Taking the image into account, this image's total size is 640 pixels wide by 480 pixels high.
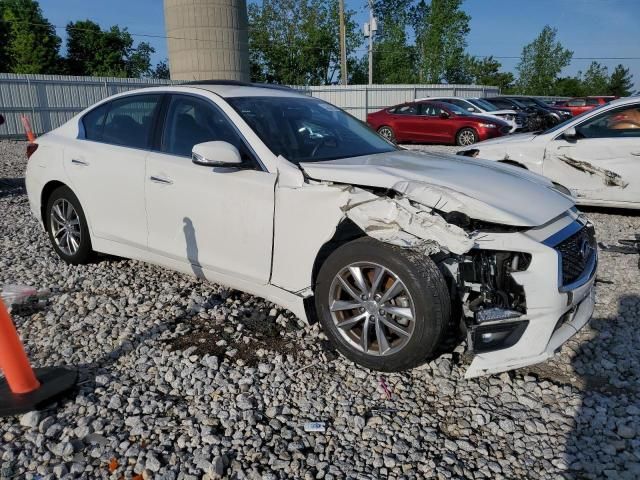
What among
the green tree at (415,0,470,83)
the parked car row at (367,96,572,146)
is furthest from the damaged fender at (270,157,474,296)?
the green tree at (415,0,470,83)

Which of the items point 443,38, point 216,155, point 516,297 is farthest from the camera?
point 443,38

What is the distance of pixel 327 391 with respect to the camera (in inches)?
113

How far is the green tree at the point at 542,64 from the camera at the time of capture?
48.6m

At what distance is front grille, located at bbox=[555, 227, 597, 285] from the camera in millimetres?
2771

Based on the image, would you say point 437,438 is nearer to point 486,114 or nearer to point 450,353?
point 450,353

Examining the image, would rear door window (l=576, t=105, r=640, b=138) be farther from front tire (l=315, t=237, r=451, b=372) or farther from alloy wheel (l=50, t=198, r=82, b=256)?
alloy wheel (l=50, t=198, r=82, b=256)

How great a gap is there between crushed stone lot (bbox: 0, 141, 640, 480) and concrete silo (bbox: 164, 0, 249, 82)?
79.7 ft

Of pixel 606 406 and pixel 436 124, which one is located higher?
pixel 436 124

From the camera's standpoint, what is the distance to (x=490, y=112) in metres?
16.6

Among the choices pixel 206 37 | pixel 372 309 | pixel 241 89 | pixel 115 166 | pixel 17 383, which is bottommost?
pixel 17 383

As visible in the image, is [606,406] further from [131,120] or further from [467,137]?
[467,137]

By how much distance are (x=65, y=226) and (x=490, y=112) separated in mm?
14969

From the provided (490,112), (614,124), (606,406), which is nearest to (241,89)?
(606,406)

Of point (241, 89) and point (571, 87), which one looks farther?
point (571, 87)
